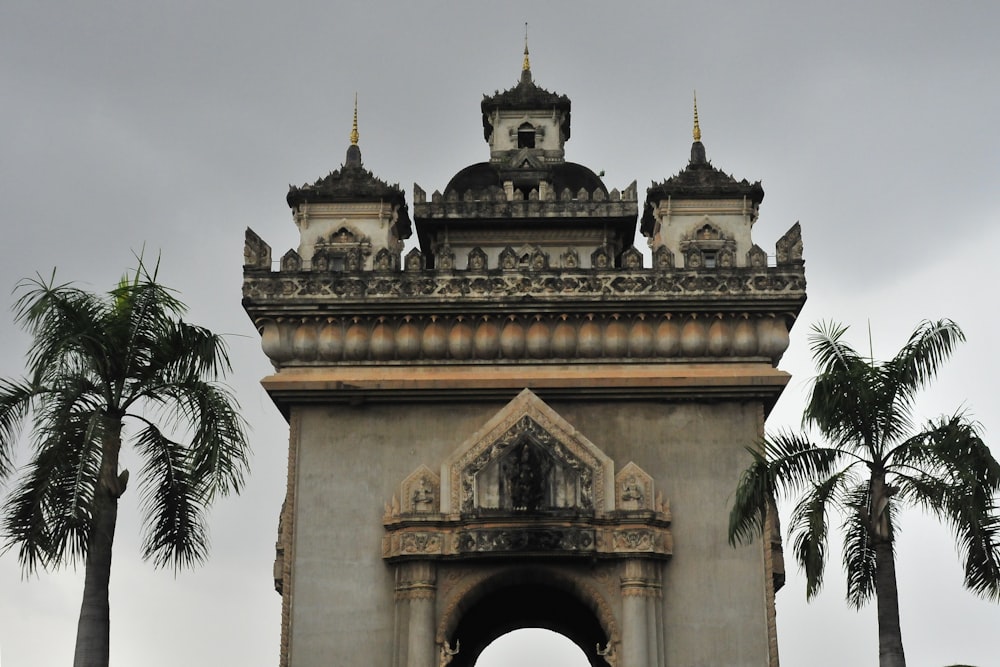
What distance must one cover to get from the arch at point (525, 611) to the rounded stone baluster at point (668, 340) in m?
4.09

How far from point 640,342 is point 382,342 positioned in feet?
14.1

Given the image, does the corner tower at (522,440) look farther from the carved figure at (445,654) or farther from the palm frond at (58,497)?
the palm frond at (58,497)

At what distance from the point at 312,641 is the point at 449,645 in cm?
218

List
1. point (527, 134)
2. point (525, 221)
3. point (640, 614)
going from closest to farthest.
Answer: point (640, 614) < point (525, 221) < point (527, 134)

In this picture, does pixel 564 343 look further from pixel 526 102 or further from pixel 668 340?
pixel 526 102

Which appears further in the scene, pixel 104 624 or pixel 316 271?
pixel 316 271

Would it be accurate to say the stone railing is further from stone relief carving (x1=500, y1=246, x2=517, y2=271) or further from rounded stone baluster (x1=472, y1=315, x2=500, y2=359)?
stone relief carving (x1=500, y1=246, x2=517, y2=271)

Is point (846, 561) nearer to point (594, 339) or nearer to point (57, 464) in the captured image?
point (594, 339)

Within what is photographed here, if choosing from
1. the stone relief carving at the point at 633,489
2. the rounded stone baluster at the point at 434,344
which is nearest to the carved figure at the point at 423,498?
the rounded stone baluster at the point at 434,344

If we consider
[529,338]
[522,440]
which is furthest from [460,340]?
[522,440]

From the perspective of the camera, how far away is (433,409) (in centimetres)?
2394

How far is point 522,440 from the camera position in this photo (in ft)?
76.0

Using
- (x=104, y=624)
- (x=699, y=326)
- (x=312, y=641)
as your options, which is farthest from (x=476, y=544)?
(x=104, y=624)

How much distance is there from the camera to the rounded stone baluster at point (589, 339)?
2388 centimetres
